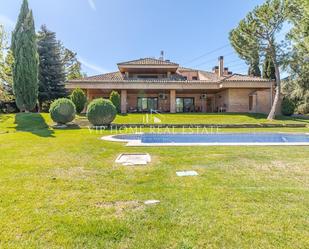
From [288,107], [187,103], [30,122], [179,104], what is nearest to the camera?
[30,122]

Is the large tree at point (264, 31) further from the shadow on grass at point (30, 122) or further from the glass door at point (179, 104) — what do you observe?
the shadow on grass at point (30, 122)

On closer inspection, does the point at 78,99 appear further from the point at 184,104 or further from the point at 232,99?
the point at 232,99

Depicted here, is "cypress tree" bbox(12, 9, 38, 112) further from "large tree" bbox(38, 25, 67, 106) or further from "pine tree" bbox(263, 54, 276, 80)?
"pine tree" bbox(263, 54, 276, 80)

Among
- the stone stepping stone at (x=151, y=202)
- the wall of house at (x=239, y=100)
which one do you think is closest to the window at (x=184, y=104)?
the wall of house at (x=239, y=100)

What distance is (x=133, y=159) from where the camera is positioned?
7391 mm

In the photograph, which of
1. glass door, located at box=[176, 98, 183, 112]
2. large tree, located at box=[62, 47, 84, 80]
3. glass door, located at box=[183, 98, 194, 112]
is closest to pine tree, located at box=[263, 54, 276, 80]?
glass door, located at box=[183, 98, 194, 112]

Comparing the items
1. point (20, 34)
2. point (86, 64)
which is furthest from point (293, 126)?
point (86, 64)

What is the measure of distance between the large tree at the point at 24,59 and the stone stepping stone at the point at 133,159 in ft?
Answer: 55.3

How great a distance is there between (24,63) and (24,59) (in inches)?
14.5

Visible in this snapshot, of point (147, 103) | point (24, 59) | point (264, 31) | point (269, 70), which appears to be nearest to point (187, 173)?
point (24, 59)

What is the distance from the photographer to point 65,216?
11.5 ft

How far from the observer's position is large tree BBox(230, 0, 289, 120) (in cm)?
2144

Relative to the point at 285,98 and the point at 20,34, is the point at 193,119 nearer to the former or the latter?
the point at 285,98

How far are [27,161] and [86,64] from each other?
45.8 metres
